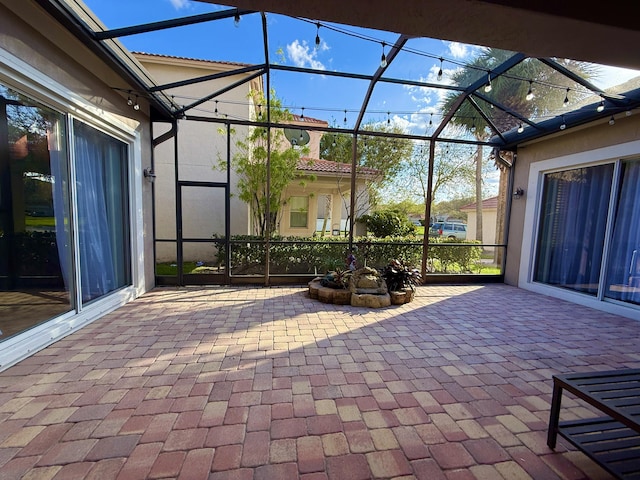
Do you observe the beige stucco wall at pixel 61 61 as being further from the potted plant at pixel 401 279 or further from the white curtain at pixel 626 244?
the white curtain at pixel 626 244

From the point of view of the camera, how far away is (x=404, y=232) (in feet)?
29.2

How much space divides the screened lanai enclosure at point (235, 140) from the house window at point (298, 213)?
0.04m

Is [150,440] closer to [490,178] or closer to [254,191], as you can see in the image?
[254,191]

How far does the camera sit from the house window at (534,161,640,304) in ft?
14.3

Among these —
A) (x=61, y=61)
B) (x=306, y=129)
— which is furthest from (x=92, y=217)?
(x=306, y=129)

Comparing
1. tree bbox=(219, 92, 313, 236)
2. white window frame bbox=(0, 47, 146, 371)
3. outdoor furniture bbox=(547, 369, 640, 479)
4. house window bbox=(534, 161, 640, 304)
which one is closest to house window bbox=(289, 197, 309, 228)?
tree bbox=(219, 92, 313, 236)

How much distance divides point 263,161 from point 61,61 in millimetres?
3852

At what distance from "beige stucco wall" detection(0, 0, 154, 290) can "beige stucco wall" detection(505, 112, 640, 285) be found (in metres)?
7.08

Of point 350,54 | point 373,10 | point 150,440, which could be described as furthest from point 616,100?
point 150,440

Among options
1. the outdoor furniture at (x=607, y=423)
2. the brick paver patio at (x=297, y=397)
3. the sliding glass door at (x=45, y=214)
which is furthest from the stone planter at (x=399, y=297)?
the sliding glass door at (x=45, y=214)

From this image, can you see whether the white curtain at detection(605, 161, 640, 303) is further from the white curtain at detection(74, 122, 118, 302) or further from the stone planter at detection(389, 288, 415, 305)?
the white curtain at detection(74, 122, 118, 302)

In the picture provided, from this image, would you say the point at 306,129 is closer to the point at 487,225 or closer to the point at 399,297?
the point at 399,297

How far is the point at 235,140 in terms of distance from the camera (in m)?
6.98

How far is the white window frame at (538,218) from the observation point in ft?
14.3
